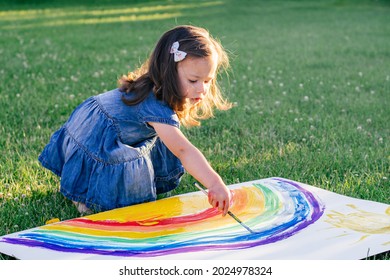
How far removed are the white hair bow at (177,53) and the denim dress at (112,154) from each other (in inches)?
9.8

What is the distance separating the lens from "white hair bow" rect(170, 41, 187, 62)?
3.34 metres

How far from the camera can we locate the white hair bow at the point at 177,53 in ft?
11.0

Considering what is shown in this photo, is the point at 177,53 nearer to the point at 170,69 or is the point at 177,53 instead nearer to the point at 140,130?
the point at 170,69

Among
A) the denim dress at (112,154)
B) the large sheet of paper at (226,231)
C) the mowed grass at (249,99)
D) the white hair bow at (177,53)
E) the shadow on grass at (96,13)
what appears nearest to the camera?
Result: the large sheet of paper at (226,231)

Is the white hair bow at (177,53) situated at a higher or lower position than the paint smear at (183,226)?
higher

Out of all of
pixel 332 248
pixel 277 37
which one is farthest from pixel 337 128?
pixel 277 37

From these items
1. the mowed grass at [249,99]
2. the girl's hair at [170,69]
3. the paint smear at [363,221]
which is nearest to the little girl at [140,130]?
the girl's hair at [170,69]

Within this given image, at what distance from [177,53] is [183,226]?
0.86 meters

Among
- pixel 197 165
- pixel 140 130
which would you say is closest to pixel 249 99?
pixel 140 130

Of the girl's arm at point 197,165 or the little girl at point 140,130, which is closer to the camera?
Answer: the girl's arm at point 197,165

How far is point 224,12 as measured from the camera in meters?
16.1

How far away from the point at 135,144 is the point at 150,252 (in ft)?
3.16

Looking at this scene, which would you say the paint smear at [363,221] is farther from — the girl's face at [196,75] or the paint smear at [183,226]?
the girl's face at [196,75]
